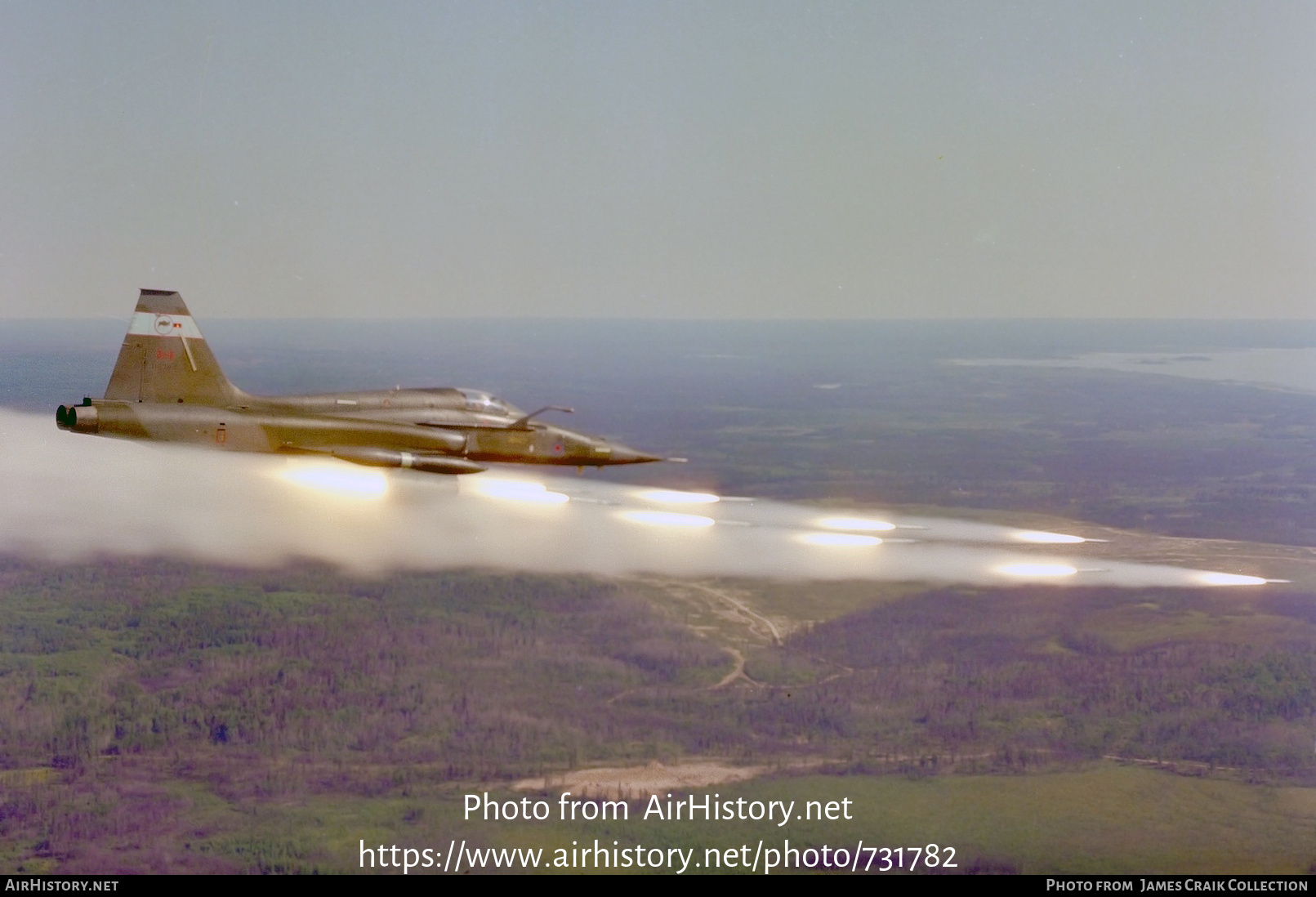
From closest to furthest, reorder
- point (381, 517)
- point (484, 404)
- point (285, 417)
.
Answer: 1. point (285, 417)
2. point (484, 404)
3. point (381, 517)

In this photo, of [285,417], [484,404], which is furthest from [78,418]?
[484,404]

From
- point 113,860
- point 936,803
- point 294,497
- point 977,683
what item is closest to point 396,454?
point 294,497

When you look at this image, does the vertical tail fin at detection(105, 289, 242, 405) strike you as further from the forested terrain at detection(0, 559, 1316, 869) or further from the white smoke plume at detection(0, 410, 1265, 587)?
the forested terrain at detection(0, 559, 1316, 869)

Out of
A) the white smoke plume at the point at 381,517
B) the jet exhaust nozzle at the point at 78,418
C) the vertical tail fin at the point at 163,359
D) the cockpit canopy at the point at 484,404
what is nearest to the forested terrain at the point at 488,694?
the white smoke plume at the point at 381,517

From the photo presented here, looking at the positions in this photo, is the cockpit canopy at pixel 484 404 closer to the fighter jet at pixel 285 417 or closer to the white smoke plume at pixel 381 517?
the fighter jet at pixel 285 417

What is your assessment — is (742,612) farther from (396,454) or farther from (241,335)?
(396,454)

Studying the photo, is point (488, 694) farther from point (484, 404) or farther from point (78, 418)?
point (78, 418)
